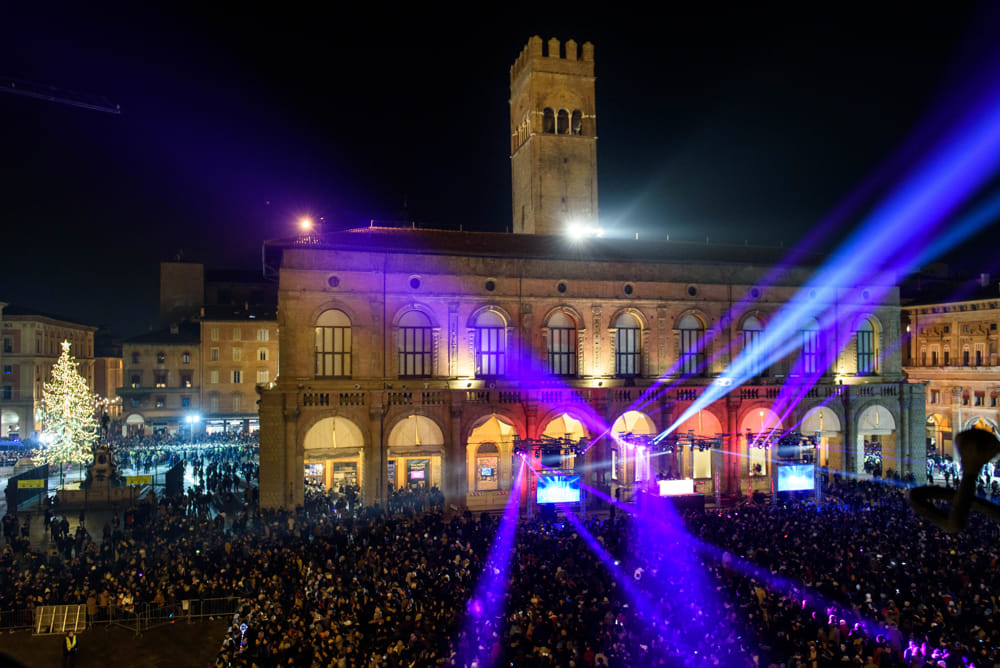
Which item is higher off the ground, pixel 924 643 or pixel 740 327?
pixel 740 327

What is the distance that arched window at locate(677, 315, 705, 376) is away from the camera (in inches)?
1649

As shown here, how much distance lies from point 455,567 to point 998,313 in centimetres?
4922

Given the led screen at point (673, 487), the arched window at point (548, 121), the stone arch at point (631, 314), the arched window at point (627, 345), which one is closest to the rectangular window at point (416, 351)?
the stone arch at point (631, 314)

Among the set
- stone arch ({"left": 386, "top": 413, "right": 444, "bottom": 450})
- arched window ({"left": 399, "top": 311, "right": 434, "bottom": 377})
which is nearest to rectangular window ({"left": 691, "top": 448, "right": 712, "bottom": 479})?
stone arch ({"left": 386, "top": 413, "right": 444, "bottom": 450})

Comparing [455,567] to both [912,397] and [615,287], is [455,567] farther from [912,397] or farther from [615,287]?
[912,397]

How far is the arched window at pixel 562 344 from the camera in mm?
39812

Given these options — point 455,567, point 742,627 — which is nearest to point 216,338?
point 455,567

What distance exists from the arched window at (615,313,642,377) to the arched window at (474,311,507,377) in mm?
6855

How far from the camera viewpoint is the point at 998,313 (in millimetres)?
52000

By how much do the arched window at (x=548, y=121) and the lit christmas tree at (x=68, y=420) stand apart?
35202 millimetres

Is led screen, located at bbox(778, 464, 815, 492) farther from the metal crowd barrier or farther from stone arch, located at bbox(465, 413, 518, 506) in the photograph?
the metal crowd barrier

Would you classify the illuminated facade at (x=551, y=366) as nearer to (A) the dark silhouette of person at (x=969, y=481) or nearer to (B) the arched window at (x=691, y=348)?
(B) the arched window at (x=691, y=348)

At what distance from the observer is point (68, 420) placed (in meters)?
46.2

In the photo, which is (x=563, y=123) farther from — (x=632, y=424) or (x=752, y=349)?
(x=632, y=424)
